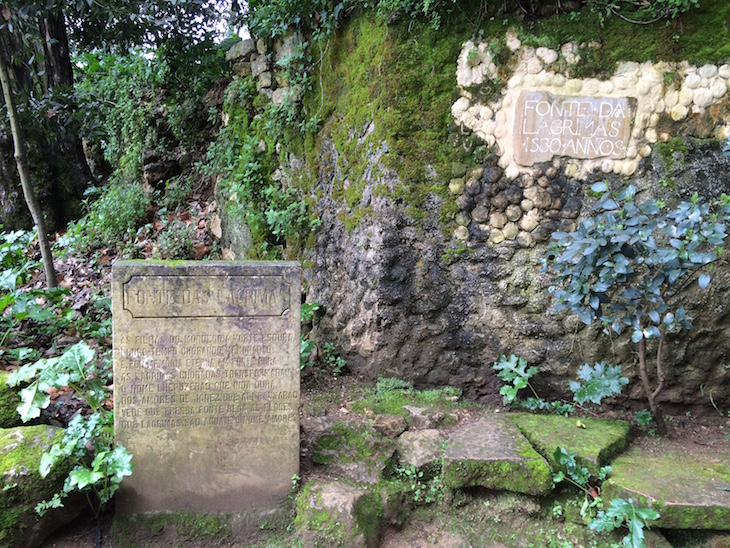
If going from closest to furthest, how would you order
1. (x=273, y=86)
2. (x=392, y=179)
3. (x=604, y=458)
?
(x=604, y=458), (x=392, y=179), (x=273, y=86)

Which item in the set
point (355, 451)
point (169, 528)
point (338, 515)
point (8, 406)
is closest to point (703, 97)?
point (355, 451)

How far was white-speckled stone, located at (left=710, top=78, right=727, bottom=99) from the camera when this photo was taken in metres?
3.29

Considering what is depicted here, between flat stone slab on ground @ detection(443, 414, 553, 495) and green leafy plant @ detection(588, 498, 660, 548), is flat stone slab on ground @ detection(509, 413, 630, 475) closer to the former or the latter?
flat stone slab on ground @ detection(443, 414, 553, 495)

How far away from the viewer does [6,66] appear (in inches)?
169

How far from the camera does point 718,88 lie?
129 inches

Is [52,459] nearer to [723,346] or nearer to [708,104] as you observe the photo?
[723,346]

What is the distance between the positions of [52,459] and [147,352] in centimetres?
63

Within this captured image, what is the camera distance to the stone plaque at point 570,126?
11.0ft

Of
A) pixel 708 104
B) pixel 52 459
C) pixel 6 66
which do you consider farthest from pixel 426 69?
pixel 6 66

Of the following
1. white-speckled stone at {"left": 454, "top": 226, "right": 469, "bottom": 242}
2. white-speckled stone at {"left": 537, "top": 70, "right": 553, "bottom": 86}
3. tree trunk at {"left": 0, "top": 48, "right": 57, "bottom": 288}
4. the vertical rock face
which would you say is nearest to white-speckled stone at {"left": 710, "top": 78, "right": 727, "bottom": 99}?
the vertical rock face

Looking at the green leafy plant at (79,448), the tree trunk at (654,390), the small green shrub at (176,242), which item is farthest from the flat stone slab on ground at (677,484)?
the small green shrub at (176,242)

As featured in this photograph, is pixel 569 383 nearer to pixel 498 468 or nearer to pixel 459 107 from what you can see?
pixel 498 468

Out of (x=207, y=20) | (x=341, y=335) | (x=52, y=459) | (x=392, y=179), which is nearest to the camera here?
(x=52, y=459)

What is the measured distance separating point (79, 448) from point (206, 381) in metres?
0.68
